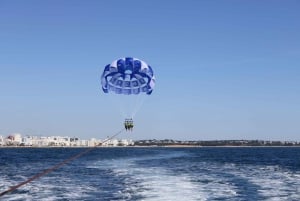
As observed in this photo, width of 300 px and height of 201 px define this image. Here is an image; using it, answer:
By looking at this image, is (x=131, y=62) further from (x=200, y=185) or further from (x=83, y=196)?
(x=200, y=185)

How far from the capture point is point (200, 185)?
1398 inches

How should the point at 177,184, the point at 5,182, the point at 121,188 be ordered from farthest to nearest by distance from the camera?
the point at 5,182
the point at 177,184
the point at 121,188

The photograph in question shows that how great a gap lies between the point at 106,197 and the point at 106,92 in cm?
735

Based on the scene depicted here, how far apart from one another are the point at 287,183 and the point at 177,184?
970cm

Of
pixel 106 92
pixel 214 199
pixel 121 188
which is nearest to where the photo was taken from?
pixel 214 199

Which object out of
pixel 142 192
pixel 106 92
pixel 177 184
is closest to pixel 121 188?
pixel 142 192

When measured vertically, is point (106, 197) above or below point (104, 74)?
below

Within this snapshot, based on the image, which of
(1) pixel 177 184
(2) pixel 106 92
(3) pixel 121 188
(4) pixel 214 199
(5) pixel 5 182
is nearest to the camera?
(4) pixel 214 199

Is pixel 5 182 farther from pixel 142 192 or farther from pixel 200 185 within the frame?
pixel 200 185

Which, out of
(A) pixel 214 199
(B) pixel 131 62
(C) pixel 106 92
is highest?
(B) pixel 131 62

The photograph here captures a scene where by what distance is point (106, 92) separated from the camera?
30531mm

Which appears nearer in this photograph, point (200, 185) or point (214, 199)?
point (214, 199)

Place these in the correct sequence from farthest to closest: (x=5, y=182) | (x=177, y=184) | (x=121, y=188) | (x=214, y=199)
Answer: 1. (x=5, y=182)
2. (x=177, y=184)
3. (x=121, y=188)
4. (x=214, y=199)


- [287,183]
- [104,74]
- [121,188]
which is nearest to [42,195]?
[121,188]
